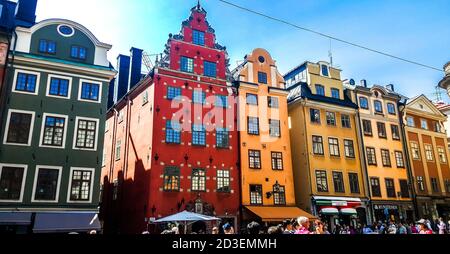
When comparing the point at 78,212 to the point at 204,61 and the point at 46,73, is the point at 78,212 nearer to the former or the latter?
the point at 46,73

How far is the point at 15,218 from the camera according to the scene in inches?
797

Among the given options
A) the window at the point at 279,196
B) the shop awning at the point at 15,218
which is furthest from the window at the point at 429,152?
the shop awning at the point at 15,218

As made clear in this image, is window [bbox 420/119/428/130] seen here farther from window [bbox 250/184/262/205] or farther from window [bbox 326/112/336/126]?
window [bbox 250/184/262/205]

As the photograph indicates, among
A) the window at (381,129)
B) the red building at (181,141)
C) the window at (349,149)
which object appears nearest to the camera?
the red building at (181,141)

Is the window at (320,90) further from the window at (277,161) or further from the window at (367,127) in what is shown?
the window at (277,161)

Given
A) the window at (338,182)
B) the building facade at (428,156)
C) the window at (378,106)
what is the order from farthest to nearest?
the window at (378,106), the building facade at (428,156), the window at (338,182)

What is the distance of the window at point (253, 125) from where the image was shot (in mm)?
30189

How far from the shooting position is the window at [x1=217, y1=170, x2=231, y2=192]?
2713 centimetres

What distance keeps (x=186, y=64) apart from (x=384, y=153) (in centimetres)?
2235

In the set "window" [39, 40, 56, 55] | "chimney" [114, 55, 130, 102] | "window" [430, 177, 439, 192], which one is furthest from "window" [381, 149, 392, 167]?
"window" [39, 40, 56, 55]

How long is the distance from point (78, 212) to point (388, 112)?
32129mm

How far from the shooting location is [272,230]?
347 inches

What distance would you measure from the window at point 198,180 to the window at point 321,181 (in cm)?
1087
